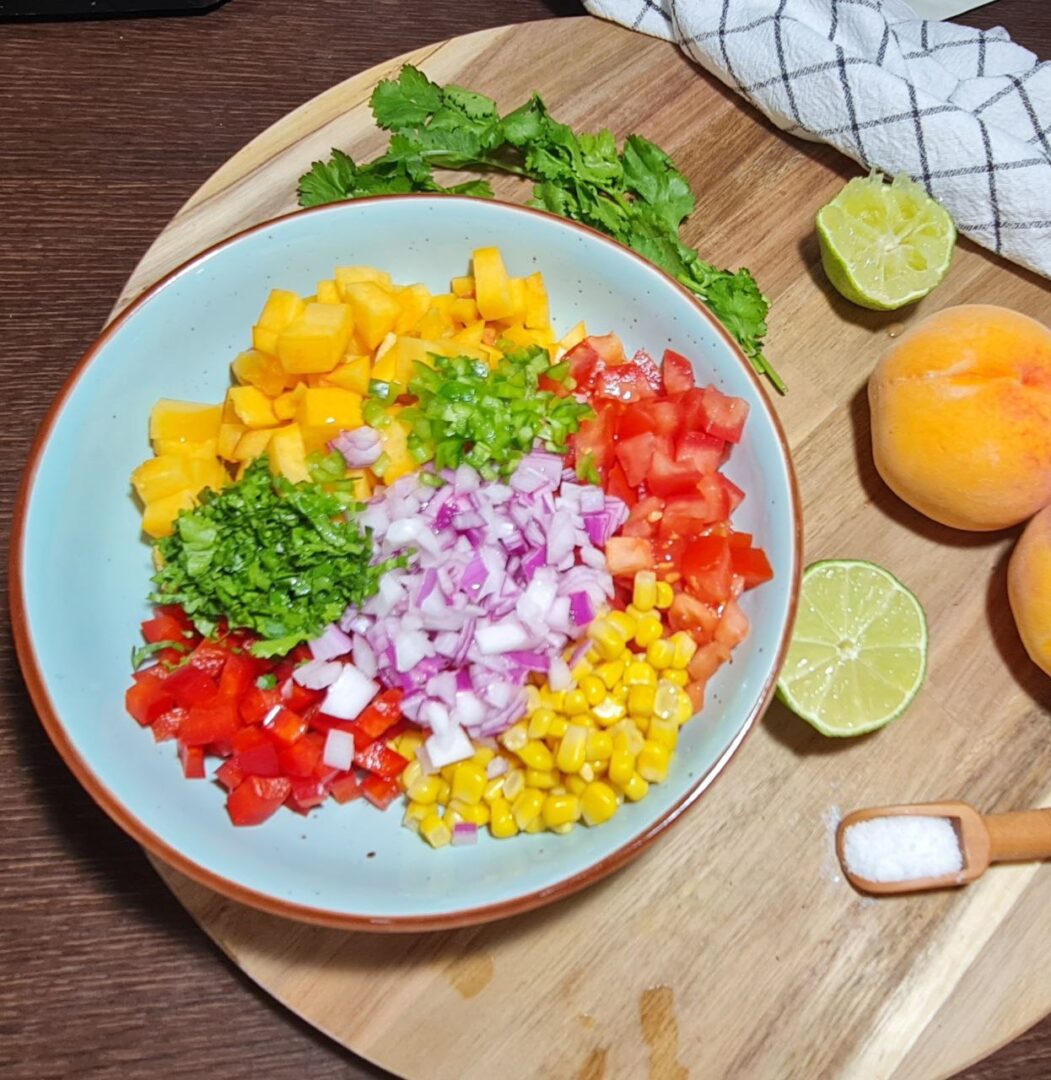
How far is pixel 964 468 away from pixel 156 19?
266 cm

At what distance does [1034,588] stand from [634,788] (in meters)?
1.01

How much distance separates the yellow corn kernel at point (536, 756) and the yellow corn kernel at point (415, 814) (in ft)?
0.74

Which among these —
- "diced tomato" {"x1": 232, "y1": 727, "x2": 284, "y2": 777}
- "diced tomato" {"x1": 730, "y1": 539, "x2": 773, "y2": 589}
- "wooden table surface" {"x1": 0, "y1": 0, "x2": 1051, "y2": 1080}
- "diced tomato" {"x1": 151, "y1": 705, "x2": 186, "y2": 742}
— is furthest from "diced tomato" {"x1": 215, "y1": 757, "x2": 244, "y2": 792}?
"diced tomato" {"x1": 730, "y1": 539, "x2": 773, "y2": 589}

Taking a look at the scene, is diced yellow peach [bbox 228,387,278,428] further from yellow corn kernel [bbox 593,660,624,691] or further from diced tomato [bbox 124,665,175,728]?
yellow corn kernel [bbox 593,660,624,691]

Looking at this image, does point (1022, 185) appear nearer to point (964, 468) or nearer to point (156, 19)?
point (964, 468)

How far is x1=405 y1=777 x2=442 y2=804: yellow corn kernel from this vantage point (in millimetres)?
1989

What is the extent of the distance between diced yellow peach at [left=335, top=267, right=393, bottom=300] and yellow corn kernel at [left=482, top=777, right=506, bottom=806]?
3.47 ft

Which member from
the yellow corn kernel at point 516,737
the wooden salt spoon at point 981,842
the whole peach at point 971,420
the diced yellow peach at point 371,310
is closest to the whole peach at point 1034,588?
the whole peach at point 971,420

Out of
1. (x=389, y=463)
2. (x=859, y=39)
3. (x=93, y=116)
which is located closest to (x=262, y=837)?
(x=389, y=463)

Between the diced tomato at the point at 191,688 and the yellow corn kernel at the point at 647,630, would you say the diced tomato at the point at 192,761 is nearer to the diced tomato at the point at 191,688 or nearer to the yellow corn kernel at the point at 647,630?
the diced tomato at the point at 191,688

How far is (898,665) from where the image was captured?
7.29ft

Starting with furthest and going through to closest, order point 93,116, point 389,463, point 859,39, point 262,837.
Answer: point 93,116
point 859,39
point 389,463
point 262,837

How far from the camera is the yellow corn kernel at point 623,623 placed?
6.53ft

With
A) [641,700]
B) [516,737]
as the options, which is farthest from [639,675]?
[516,737]
